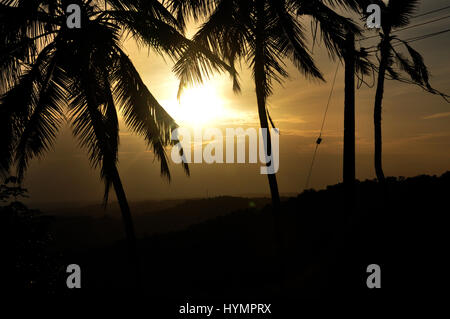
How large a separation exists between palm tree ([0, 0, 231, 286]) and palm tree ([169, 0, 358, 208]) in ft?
2.83

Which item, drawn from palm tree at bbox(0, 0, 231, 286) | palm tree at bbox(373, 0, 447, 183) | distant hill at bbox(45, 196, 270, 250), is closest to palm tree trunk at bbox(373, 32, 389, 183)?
palm tree at bbox(373, 0, 447, 183)

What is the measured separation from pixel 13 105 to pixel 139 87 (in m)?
2.64

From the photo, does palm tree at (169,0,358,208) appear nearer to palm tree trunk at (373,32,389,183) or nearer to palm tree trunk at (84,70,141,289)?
palm tree trunk at (84,70,141,289)

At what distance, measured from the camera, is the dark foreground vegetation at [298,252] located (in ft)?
18.6

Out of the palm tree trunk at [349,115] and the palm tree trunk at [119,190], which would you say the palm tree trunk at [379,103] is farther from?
the palm tree trunk at [119,190]

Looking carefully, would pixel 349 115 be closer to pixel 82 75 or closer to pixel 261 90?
pixel 261 90

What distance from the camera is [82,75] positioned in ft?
23.1

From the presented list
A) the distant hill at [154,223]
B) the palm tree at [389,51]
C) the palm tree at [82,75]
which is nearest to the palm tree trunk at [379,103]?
the palm tree at [389,51]

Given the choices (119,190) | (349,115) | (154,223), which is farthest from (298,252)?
(154,223)

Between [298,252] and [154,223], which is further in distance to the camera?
[154,223]

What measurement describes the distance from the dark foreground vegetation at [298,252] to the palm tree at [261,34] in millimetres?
2353

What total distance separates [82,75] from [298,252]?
10.5 meters

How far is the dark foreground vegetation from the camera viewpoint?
568cm
